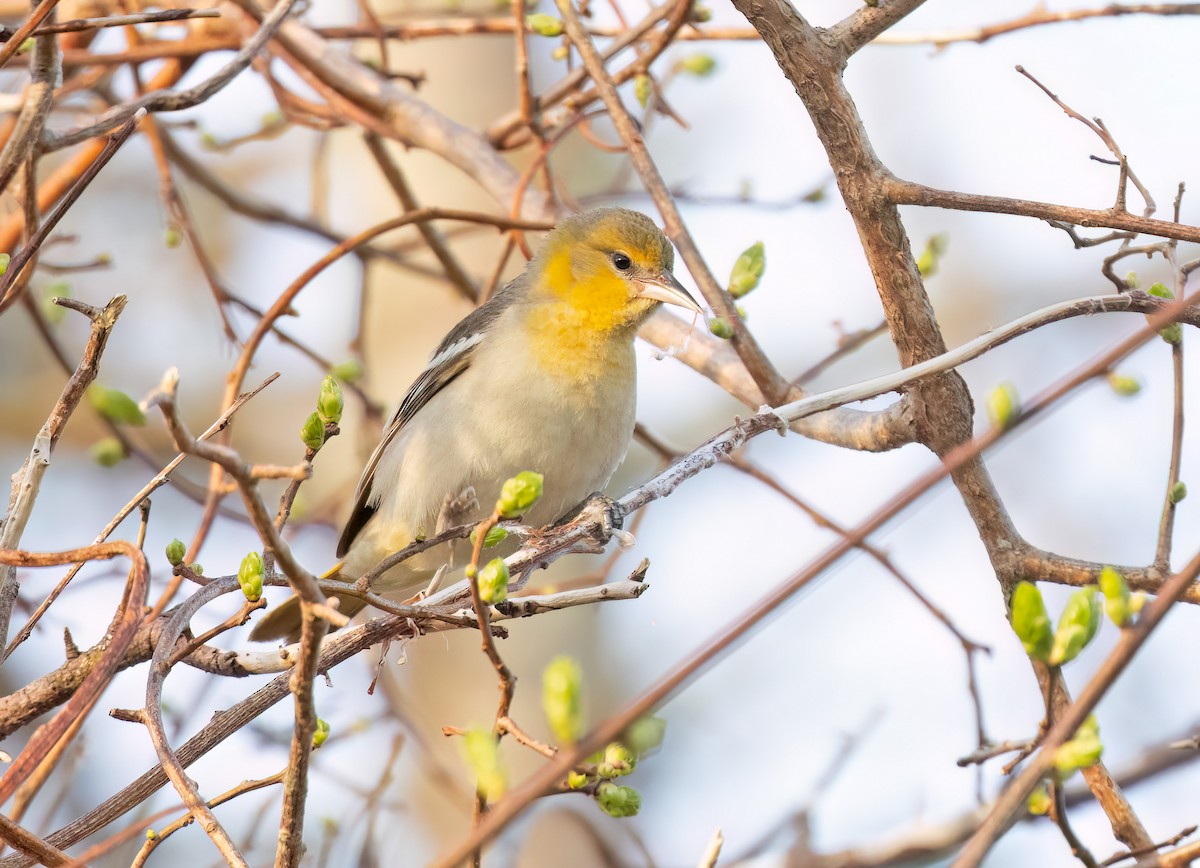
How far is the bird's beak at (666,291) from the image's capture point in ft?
13.1

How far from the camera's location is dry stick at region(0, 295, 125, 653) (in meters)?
1.72

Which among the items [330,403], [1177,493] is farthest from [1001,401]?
[330,403]

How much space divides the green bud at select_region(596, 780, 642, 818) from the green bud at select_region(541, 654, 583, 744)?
0.60 m

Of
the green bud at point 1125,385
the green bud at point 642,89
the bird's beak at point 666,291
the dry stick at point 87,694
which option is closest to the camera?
the dry stick at point 87,694

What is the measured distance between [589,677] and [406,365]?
6.98 feet

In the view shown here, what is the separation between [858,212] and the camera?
8.11 ft

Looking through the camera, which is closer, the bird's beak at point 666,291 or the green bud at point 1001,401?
the green bud at point 1001,401

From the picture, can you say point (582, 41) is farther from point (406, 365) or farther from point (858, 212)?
point (406, 365)

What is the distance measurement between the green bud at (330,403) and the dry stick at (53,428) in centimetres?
40

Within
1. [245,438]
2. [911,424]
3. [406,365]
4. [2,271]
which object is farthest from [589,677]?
[2,271]

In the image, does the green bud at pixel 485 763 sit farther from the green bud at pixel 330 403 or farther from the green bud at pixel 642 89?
the green bud at pixel 642 89

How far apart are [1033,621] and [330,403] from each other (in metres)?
1.24

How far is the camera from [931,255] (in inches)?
137

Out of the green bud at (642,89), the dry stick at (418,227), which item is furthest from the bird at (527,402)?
the green bud at (642,89)
